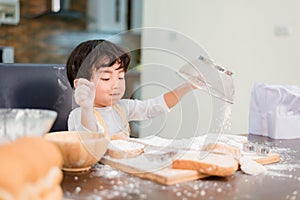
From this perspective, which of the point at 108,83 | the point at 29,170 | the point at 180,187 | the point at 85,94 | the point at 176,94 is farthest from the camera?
the point at 176,94

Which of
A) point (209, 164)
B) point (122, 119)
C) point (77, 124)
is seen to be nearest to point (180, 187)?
point (209, 164)

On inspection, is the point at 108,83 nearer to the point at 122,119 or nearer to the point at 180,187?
the point at 122,119

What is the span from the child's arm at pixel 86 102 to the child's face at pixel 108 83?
7 cm

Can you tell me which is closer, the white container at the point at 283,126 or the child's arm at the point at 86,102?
the child's arm at the point at 86,102

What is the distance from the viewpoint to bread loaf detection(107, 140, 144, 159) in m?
0.94

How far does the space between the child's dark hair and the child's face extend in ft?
0.05

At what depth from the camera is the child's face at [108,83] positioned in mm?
1045

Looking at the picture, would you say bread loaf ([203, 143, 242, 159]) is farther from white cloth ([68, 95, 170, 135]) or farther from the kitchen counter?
white cloth ([68, 95, 170, 135])

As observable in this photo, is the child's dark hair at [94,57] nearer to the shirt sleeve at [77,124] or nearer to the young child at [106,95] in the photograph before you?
the young child at [106,95]

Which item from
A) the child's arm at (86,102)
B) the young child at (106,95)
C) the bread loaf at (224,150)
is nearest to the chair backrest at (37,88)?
the young child at (106,95)

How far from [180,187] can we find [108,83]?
0.38 meters

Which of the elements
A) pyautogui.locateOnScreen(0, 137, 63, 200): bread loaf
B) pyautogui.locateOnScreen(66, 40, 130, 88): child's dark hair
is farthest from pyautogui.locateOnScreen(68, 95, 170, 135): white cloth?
pyautogui.locateOnScreen(0, 137, 63, 200): bread loaf

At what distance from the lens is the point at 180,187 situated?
776 mm

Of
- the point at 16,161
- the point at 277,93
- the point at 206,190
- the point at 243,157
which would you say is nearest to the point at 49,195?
the point at 16,161
